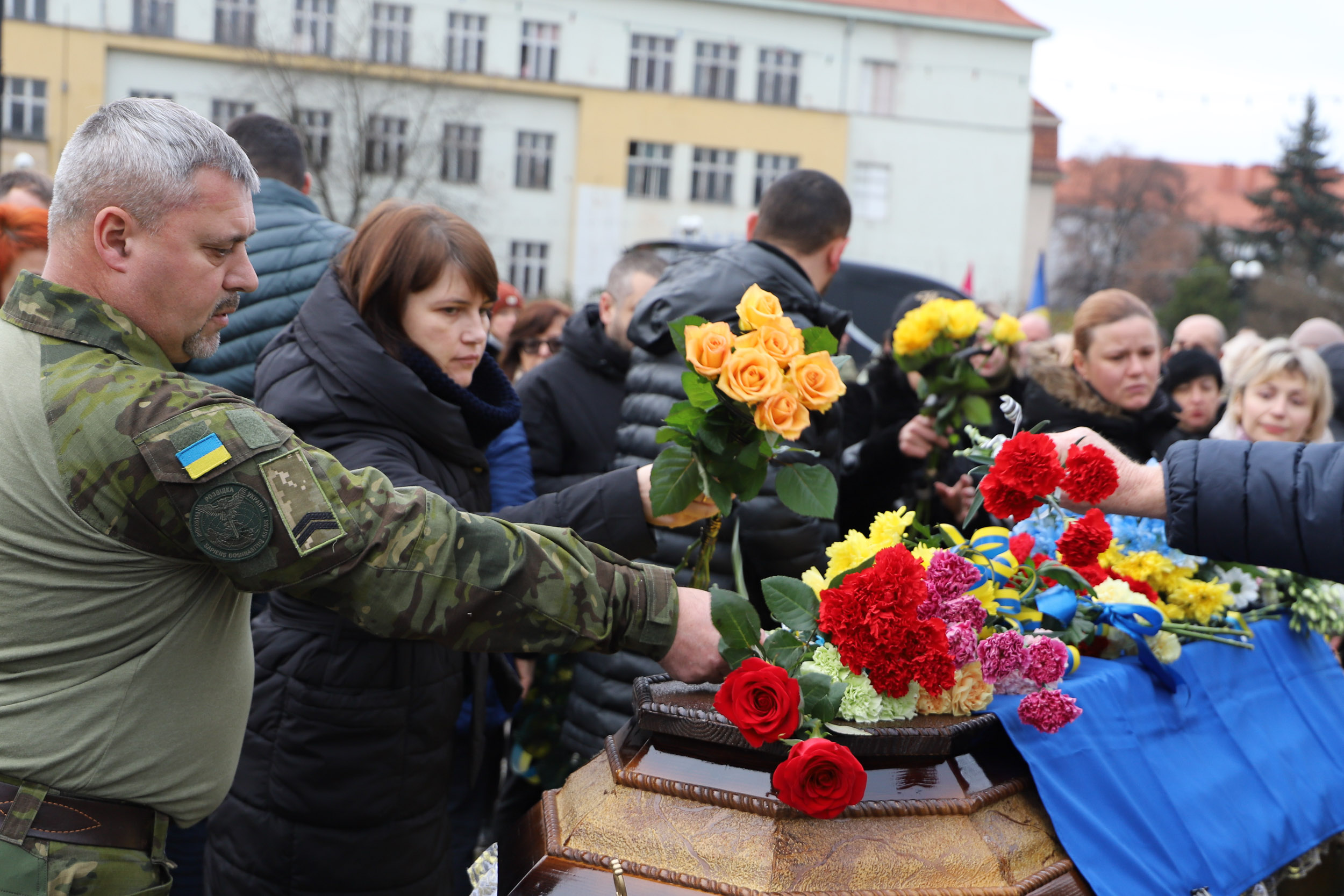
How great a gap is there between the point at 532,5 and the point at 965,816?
32295mm

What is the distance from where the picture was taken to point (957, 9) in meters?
33.2

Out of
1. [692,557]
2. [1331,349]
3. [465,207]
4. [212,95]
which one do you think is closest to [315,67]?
[212,95]

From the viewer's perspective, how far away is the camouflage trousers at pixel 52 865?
1561 mm

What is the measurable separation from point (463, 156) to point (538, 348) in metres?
27.1

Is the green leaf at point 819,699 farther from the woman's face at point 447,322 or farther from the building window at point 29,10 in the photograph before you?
the building window at point 29,10

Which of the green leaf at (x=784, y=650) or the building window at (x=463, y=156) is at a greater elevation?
the building window at (x=463, y=156)

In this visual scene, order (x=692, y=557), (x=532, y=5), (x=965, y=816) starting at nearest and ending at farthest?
(x=965, y=816) < (x=692, y=557) < (x=532, y=5)

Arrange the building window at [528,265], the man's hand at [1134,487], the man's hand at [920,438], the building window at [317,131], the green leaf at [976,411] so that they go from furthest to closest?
the building window at [528,265] < the building window at [317,131] < the man's hand at [920,438] < the green leaf at [976,411] < the man's hand at [1134,487]

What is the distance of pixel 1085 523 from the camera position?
7.12 ft

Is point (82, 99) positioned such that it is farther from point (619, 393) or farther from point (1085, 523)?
point (1085, 523)

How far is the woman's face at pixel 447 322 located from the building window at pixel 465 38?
101ft

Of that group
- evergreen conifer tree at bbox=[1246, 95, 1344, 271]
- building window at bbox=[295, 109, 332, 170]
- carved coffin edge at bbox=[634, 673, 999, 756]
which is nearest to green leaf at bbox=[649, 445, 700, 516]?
carved coffin edge at bbox=[634, 673, 999, 756]

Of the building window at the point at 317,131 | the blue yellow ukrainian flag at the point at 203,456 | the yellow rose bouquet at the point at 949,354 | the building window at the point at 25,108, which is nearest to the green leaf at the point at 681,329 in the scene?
the blue yellow ukrainian flag at the point at 203,456

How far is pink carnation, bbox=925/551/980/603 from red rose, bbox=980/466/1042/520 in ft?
0.51
